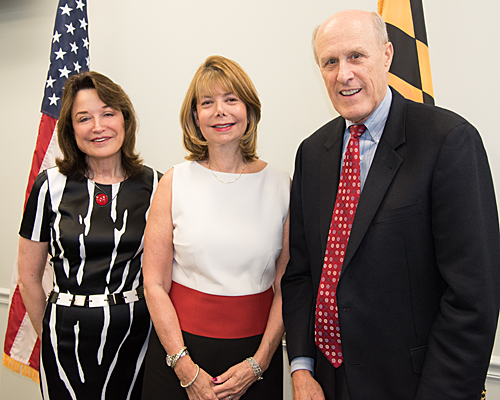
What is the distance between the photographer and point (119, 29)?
9.04ft

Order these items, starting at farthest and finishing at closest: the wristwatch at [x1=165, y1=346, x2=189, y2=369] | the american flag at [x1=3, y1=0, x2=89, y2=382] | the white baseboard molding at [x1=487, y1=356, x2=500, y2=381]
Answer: the american flag at [x1=3, y1=0, x2=89, y2=382] → the white baseboard molding at [x1=487, y1=356, x2=500, y2=381] → the wristwatch at [x1=165, y1=346, x2=189, y2=369]

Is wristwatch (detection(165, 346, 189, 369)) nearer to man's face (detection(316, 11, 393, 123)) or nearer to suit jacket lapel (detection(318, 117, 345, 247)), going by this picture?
suit jacket lapel (detection(318, 117, 345, 247))

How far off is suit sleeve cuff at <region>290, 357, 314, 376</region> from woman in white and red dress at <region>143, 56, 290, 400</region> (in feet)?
0.62

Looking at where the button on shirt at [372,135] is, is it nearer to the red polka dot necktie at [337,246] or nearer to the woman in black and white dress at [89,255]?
the red polka dot necktie at [337,246]

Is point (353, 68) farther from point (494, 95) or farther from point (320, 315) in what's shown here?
point (494, 95)

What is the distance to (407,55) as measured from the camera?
5.54 feet

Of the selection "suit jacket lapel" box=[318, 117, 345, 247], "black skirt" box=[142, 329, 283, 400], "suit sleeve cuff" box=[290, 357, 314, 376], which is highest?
"suit jacket lapel" box=[318, 117, 345, 247]

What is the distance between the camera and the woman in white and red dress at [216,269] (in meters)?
1.53

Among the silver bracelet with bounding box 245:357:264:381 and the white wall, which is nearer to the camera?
the silver bracelet with bounding box 245:357:264:381

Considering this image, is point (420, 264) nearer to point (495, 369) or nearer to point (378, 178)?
point (378, 178)

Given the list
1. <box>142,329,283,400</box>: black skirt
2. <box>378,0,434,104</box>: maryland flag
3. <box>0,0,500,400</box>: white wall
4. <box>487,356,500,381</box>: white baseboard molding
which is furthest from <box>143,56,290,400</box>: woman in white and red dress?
<box>487,356,500,381</box>: white baseboard molding

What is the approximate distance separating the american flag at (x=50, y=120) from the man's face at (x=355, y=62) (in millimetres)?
1825

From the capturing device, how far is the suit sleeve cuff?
1.37 metres

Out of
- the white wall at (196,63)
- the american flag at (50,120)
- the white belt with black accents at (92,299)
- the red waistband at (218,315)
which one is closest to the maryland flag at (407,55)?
the white wall at (196,63)
